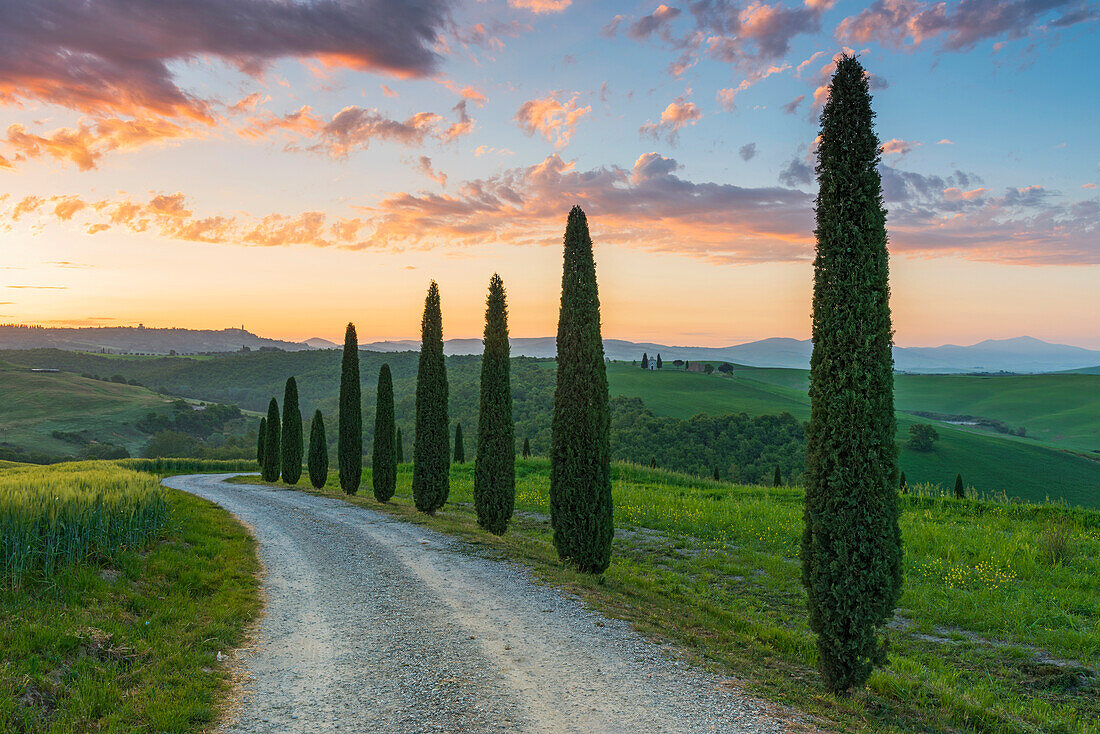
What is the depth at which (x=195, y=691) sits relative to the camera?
6.48m

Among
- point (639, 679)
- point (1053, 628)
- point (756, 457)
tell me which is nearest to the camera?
point (639, 679)

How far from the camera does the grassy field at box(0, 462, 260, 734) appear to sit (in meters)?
5.93

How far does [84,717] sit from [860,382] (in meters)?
9.72

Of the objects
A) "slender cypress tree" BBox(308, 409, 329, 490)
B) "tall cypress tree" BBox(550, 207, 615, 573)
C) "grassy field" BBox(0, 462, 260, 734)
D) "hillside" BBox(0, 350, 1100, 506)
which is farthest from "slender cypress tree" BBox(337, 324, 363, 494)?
"hillside" BBox(0, 350, 1100, 506)

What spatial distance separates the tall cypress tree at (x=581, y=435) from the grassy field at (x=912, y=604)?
77 cm

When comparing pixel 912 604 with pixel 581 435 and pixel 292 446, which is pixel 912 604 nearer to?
pixel 581 435

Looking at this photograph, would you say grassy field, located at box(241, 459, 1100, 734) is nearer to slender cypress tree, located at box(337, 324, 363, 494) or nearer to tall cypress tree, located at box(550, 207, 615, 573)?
tall cypress tree, located at box(550, 207, 615, 573)

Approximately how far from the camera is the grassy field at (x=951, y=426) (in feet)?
188

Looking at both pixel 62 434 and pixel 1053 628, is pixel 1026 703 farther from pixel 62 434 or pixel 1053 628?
pixel 62 434

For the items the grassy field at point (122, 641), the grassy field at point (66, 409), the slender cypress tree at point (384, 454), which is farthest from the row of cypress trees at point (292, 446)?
the grassy field at point (66, 409)

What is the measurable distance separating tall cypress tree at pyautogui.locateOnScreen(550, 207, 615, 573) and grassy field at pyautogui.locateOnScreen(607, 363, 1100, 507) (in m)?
18.5

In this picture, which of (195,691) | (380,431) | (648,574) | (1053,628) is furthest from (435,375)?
(1053,628)

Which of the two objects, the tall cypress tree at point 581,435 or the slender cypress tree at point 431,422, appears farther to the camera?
the slender cypress tree at point 431,422

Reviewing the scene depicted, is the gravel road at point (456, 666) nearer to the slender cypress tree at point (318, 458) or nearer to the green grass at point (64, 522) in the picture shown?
the green grass at point (64, 522)
